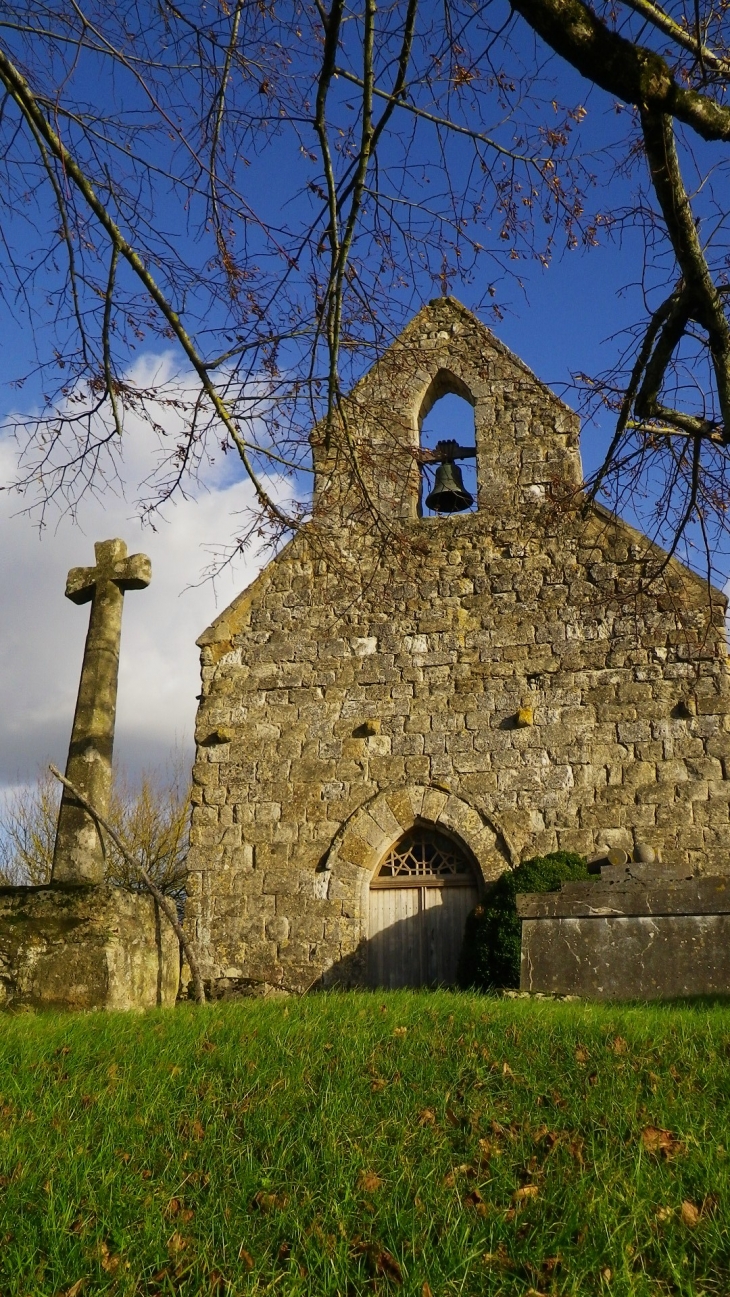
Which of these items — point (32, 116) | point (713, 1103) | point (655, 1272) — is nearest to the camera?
point (655, 1272)

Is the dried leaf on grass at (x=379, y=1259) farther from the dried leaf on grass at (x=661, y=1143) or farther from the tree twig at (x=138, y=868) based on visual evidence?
the tree twig at (x=138, y=868)

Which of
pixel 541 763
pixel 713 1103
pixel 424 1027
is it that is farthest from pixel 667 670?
pixel 713 1103

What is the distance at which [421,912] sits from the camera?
925 cm

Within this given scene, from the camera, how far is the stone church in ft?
29.0

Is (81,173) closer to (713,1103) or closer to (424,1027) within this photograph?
(424,1027)

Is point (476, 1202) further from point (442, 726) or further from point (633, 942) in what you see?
point (442, 726)

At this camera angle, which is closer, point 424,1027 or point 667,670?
point 424,1027

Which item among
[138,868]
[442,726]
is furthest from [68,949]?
[442,726]

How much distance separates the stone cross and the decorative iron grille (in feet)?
9.29

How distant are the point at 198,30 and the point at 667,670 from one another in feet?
21.1

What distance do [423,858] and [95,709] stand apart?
3.31 meters

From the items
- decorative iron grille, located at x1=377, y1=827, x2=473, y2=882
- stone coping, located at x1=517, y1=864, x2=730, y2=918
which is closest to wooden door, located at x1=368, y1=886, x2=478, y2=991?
decorative iron grille, located at x1=377, y1=827, x2=473, y2=882

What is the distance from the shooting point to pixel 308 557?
1034cm

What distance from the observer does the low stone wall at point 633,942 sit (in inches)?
270
